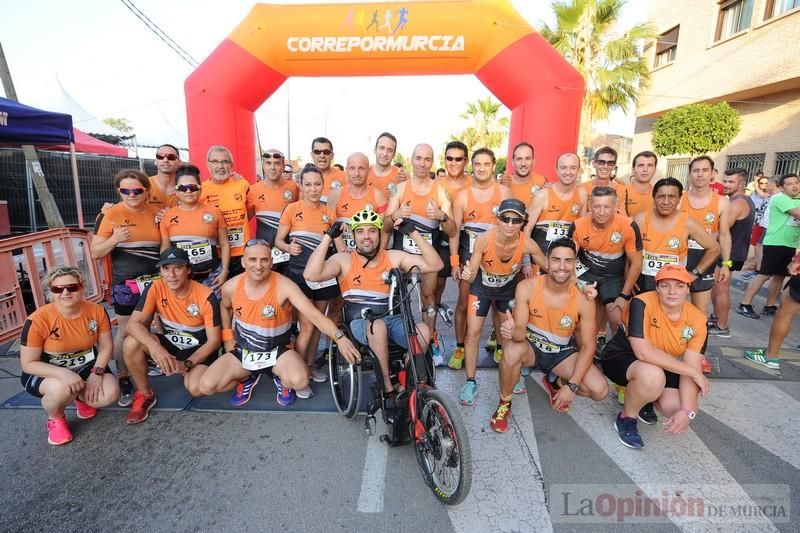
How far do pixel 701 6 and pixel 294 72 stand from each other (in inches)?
616

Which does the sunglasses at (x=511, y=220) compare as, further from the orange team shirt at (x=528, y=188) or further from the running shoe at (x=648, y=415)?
the running shoe at (x=648, y=415)

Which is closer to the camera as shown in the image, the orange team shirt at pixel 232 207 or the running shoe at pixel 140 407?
the running shoe at pixel 140 407

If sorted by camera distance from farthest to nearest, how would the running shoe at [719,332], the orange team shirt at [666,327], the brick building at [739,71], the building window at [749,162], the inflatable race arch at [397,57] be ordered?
the building window at [749,162], the brick building at [739,71], the inflatable race arch at [397,57], the running shoe at [719,332], the orange team shirt at [666,327]

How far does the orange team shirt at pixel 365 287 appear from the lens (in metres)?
3.18

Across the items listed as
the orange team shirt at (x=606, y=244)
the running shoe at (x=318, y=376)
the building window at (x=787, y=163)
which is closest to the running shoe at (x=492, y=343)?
the orange team shirt at (x=606, y=244)

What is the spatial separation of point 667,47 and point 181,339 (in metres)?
20.0

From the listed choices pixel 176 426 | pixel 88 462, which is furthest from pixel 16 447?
pixel 176 426

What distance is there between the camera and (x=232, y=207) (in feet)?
14.1

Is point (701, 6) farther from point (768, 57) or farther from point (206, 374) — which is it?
point (206, 374)

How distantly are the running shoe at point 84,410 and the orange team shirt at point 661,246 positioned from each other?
493 cm

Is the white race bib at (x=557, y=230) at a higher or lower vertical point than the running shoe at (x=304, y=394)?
higher

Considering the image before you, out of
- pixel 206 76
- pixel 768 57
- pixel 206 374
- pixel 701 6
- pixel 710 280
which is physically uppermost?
pixel 701 6

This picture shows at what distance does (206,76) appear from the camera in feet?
20.2

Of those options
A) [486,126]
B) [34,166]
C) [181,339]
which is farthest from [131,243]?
[486,126]
